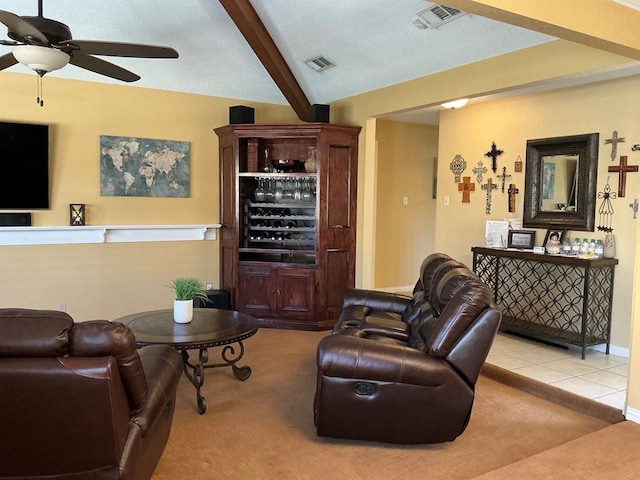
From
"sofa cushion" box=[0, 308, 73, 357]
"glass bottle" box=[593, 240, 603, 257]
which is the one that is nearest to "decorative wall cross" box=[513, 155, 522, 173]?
"glass bottle" box=[593, 240, 603, 257]

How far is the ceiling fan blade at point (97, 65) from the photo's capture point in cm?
305

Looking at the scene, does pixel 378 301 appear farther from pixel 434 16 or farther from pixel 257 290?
pixel 434 16

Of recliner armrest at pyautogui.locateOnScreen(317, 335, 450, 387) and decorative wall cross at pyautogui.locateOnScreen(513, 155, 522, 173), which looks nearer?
recliner armrest at pyautogui.locateOnScreen(317, 335, 450, 387)

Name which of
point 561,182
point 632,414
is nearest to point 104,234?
point 561,182

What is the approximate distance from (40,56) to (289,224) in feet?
10.6

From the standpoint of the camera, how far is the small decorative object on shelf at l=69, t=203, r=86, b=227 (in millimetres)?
4918

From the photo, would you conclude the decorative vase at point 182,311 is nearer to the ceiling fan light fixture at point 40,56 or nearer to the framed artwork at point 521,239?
the ceiling fan light fixture at point 40,56

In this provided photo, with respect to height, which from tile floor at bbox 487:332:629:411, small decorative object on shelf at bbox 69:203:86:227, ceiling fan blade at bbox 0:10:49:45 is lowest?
tile floor at bbox 487:332:629:411

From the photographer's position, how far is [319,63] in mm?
5160

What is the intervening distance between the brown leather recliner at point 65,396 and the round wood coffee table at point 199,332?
118cm

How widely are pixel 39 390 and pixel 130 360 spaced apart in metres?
0.31

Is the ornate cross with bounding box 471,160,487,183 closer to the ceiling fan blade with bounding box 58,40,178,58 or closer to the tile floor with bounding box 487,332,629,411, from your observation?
the tile floor with bounding box 487,332,629,411

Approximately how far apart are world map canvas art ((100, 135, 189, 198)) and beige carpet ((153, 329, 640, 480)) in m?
2.46

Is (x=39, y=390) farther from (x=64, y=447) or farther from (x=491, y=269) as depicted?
(x=491, y=269)
